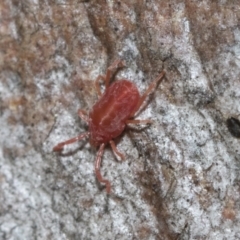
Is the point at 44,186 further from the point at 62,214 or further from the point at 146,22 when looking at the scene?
the point at 146,22

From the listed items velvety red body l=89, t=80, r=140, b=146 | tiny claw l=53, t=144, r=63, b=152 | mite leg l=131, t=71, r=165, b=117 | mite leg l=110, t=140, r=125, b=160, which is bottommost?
tiny claw l=53, t=144, r=63, b=152

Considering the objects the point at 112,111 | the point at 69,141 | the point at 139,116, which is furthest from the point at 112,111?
the point at 69,141

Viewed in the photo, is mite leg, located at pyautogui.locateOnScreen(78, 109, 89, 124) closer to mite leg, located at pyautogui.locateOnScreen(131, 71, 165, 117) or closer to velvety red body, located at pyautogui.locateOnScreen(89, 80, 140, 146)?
velvety red body, located at pyautogui.locateOnScreen(89, 80, 140, 146)

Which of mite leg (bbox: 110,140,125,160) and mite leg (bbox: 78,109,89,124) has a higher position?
mite leg (bbox: 78,109,89,124)

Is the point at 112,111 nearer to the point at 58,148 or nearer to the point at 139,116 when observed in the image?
the point at 139,116

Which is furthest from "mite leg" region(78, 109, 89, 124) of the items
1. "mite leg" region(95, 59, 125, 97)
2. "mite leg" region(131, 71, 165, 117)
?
"mite leg" region(131, 71, 165, 117)

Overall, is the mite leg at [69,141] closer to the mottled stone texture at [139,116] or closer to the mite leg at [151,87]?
the mottled stone texture at [139,116]

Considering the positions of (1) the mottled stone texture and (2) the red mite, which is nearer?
(1) the mottled stone texture

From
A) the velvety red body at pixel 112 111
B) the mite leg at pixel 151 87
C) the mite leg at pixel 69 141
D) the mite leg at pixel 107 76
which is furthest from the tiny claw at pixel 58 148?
the mite leg at pixel 151 87
